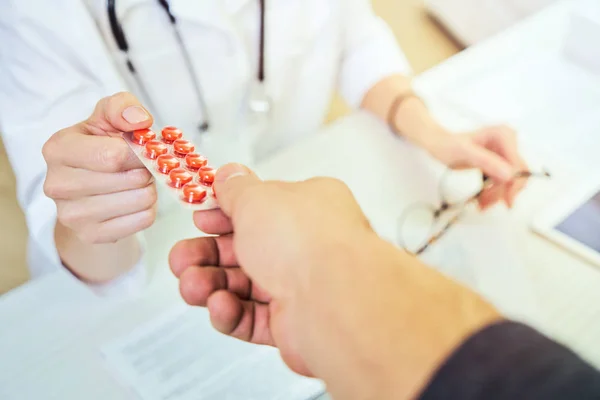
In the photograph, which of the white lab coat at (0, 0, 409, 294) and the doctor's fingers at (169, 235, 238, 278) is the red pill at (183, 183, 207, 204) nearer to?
the doctor's fingers at (169, 235, 238, 278)

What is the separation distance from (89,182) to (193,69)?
275mm

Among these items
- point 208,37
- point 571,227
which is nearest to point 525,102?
point 571,227

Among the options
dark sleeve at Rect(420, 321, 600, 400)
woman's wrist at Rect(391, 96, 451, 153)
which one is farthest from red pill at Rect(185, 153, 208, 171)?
woman's wrist at Rect(391, 96, 451, 153)

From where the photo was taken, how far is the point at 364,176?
0.63 m

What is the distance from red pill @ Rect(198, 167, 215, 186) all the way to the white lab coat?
7.3 inches

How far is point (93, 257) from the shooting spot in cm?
49

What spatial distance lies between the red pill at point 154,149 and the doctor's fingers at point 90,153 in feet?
0.05

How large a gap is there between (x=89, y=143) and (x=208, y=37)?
10.9 inches

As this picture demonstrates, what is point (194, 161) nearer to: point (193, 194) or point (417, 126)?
point (193, 194)

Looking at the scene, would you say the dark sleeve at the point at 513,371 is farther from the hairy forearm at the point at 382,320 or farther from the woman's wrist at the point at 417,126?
the woman's wrist at the point at 417,126

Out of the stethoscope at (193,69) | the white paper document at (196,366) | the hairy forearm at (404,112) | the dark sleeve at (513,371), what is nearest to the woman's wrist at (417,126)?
the hairy forearm at (404,112)

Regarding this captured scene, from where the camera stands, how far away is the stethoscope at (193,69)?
542mm

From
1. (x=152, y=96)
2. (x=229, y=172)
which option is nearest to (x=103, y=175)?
Answer: (x=229, y=172)

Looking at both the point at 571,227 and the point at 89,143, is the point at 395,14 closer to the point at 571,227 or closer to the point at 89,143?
the point at 571,227
